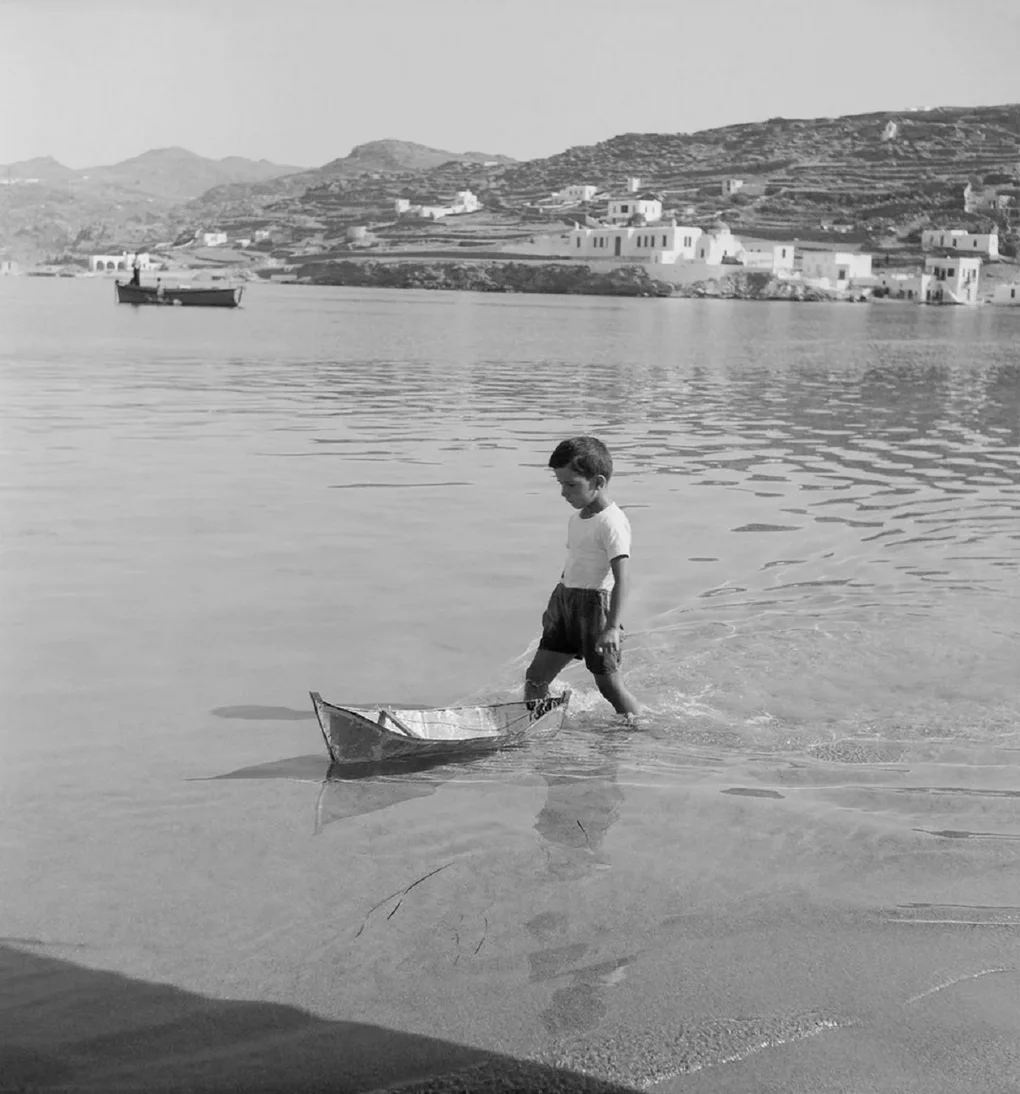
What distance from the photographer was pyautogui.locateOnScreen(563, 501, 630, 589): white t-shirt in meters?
6.75

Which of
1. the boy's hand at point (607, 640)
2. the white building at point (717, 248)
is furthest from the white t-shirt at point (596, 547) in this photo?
the white building at point (717, 248)

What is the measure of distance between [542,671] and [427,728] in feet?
3.18

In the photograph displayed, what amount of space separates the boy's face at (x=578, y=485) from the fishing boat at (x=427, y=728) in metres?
1.12

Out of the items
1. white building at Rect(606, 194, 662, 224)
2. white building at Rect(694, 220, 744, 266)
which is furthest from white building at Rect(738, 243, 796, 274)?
white building at Rect(606, 194, 662, 224)

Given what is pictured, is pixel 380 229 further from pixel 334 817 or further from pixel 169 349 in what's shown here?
pixel 334 817

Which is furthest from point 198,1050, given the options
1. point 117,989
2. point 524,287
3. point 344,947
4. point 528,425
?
point 524,287

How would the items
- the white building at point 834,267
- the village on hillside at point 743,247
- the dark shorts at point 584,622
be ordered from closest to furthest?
the dark shorts at point 584,622 → the village on hillside at point 743,247 → the white building at point 834,267

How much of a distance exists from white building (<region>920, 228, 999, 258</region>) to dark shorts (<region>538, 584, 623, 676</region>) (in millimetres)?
174676

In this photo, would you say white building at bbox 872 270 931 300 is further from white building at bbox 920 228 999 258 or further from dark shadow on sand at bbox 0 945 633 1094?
dark shadow on sand at bbox 0 945 633 1094

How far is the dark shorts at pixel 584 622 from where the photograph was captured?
694 cm

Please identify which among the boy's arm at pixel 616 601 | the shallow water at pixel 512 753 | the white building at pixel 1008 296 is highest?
the white building at pixel 1008 296

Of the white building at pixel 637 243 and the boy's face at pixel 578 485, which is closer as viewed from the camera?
the boy's face at pixel 578 485

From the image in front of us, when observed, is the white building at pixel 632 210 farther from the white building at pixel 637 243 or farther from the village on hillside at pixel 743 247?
the white building at pixel 637 243

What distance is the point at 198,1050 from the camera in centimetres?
380
